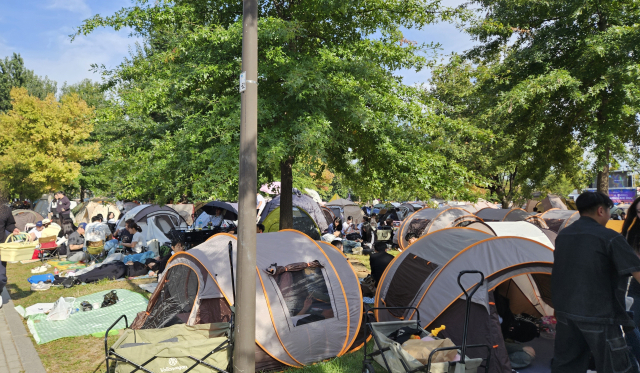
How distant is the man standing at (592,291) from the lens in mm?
3287

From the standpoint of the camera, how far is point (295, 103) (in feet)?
26.0

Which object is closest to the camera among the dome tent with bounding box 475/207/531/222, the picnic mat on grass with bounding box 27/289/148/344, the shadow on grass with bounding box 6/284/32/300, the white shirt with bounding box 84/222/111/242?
the picnic mat on grass with bounding box 27/289/148/344

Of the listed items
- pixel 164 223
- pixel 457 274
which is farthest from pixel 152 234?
pixel 457 274

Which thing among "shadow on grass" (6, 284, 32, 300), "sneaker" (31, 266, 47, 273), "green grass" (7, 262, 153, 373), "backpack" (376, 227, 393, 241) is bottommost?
"green grass" (7, 262, 153, 373)

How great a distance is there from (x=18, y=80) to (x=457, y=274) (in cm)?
5311

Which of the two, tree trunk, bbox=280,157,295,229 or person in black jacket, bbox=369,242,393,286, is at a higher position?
tree trunk, bbox=280,157,295,229

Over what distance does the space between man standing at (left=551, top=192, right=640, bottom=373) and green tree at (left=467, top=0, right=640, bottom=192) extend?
25.0 ft

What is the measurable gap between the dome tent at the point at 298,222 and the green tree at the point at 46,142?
1712 cm

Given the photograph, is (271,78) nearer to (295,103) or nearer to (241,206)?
(295,103)

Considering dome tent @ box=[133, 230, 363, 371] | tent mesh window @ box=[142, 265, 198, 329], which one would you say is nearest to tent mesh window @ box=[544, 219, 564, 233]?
dome tent @ box=[133, 230, 363, 371]

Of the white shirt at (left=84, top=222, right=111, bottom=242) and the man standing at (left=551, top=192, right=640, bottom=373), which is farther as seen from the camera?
the white shirt at (left=84, top=222, right=111, bottom=242)

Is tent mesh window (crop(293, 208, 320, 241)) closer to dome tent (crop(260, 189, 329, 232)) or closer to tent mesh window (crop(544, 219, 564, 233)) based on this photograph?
dome tent (crop(260, 189, 329, 232))

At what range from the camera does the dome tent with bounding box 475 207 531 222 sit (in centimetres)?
1662

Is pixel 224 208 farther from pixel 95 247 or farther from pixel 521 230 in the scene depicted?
pixel 521 230
